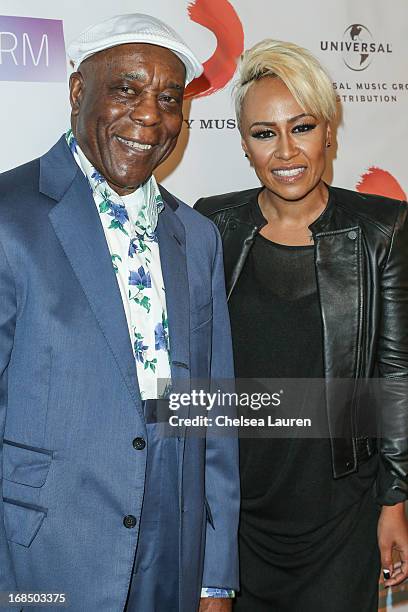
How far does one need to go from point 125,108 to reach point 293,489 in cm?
109

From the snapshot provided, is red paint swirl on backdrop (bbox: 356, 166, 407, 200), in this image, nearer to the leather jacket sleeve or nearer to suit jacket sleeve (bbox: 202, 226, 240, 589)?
the leather jacket sleeve

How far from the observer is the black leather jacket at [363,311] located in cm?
212

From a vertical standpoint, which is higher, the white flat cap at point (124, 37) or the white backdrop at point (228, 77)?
the white backdrop at point (228, 77)

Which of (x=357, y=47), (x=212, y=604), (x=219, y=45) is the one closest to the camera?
(x=212, y=604)

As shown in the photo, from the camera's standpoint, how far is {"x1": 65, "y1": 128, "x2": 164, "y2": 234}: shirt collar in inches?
66.0

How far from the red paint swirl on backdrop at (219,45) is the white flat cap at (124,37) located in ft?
3.04

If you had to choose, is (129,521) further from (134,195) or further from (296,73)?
(296,73)

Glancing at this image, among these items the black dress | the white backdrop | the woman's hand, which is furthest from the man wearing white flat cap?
the white backdrop

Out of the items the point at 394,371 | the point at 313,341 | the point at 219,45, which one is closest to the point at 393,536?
the point at 394,371

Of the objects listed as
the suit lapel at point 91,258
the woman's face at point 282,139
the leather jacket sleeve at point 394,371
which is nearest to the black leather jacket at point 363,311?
the leather jacket sleeve at point 394,371

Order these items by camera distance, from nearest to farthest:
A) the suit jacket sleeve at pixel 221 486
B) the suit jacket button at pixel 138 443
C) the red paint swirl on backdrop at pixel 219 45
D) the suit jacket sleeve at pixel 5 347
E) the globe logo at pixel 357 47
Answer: the suit jacket sleeve at pixel 5 347 → the suit jacket button at pixel 138 443 → the suit jacket sleeve at pixel 221 486 → the red paint swirl on backdrop at pixel 219 45 → the globe logo at pixel 357 47

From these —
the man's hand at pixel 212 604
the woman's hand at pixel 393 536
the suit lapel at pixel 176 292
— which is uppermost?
the suit lapel at pixel 176 292

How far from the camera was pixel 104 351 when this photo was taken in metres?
1.57

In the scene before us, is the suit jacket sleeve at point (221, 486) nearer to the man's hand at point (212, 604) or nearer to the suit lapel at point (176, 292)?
the man's hand at point (212, 604)
